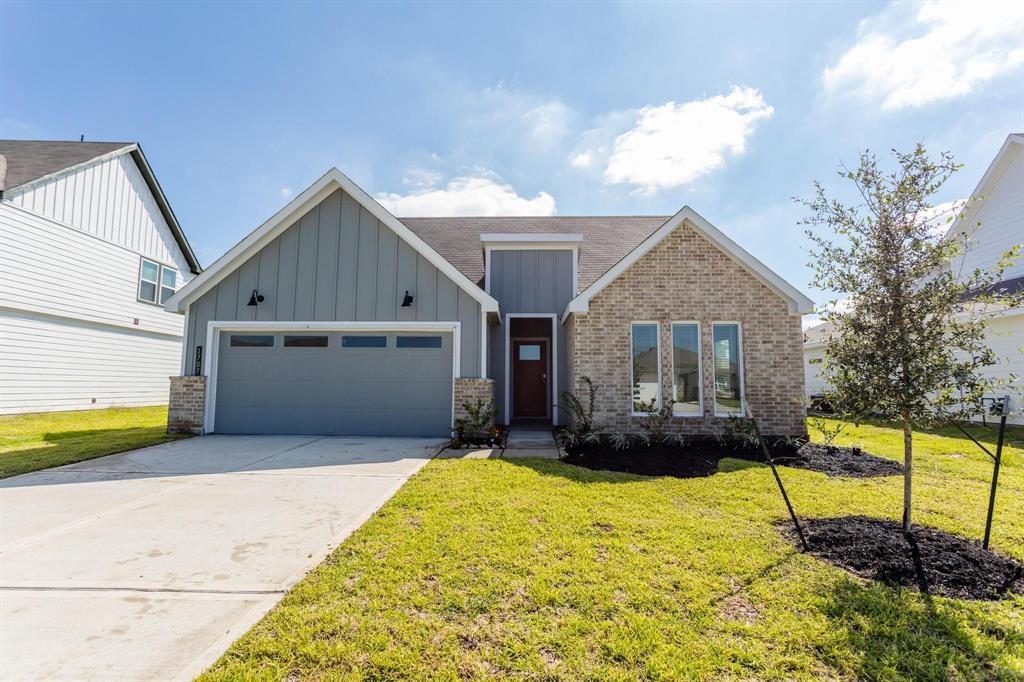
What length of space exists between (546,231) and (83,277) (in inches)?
588

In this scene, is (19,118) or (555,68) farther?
(19,118)

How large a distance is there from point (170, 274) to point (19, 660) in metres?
Answer: 19.2

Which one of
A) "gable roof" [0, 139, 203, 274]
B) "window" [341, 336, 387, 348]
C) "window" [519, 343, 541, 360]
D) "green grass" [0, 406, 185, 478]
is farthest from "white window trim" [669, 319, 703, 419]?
"gable roof" [0, 139, 203, 274]

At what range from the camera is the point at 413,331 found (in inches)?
386

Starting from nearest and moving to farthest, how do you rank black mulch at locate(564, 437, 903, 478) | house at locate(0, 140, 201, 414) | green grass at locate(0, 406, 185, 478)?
black mulch at locate(564, 437, 903, 478), green grass at locate(0, 406, 185, 478), house at locate(0, 140, 201, 414)

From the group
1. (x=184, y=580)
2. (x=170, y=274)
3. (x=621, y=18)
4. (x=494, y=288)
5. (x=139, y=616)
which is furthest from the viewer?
(x=170, y=274)

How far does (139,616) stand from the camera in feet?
9.05

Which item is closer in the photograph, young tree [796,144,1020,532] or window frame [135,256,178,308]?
young tree [796,144,1020,532]

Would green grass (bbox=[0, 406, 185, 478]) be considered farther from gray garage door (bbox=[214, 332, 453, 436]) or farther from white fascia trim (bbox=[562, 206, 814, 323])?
white fascia trim (bbox=[562, 206, 814, 323])

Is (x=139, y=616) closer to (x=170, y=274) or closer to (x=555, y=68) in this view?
(x=555, y=68)

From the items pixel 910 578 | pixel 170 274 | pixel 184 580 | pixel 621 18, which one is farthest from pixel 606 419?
pixel 170 274

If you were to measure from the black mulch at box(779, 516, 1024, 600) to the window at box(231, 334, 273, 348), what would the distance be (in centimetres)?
1034

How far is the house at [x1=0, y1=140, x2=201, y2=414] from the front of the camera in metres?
11.9

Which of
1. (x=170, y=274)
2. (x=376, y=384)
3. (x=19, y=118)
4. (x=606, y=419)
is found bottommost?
(x=606, y=419)
